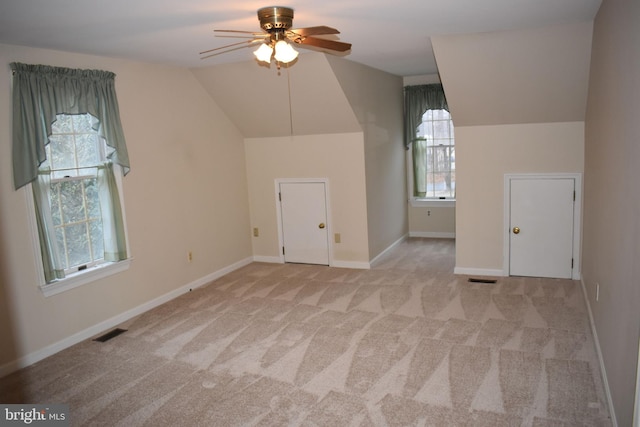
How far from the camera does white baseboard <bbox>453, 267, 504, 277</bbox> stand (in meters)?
5.62

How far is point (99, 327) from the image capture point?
14.8 ft

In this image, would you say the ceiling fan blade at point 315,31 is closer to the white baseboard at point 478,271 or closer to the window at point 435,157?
the white baseboard at point 478,271

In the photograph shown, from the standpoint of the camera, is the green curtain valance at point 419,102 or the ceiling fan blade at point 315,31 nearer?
the ceiling fan blade at point 315,31

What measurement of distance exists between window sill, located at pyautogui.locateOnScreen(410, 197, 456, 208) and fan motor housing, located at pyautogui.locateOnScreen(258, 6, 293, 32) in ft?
16.1

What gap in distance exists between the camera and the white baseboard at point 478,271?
5.62 metres

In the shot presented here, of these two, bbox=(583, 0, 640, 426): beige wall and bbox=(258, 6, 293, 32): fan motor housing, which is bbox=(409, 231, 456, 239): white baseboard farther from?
bbox=(258, 6, 293, 32): fan motor housing

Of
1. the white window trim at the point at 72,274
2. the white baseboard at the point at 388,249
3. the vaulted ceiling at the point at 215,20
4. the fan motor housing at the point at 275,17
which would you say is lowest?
the white baseboard at the point at 388,249

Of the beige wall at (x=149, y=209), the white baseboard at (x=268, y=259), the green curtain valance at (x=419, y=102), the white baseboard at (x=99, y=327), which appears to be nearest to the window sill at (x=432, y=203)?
the green curtain valance at (x=419, y=102)

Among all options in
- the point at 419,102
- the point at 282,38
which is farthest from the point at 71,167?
the point at 419,102

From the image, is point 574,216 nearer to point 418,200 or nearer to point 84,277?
point 418,200

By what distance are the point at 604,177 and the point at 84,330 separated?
4.35m

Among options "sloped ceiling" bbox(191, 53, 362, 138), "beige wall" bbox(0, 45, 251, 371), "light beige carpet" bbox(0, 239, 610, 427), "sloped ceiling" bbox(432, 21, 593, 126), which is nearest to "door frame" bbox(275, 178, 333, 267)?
"beige wall" bbox(0, 45, 251, 371)

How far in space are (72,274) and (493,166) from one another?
4.35 m

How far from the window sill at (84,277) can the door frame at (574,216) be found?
13.1ft
